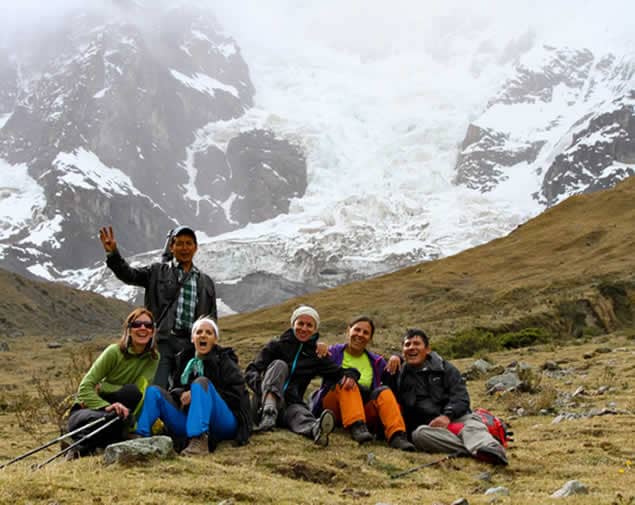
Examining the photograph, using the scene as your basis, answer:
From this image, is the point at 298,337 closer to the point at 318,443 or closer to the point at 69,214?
the point at 318,443

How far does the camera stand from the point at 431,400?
813cm

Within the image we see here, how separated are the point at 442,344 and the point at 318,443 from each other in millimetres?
16396

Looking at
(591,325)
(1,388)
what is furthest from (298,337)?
(591,325)

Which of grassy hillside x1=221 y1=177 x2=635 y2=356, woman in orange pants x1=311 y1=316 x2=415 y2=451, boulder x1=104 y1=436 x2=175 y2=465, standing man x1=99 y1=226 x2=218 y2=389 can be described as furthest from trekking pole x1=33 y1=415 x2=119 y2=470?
grassy hillside x1=221 y1=177 x2=635 y2=356

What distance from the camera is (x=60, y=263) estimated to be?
19300 cm

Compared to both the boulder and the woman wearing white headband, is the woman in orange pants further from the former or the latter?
the boulder

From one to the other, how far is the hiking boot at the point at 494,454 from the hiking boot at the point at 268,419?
227cm

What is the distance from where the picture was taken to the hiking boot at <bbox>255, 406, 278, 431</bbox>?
26.1 feet

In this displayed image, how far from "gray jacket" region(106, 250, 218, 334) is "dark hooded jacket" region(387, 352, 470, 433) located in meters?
2.34

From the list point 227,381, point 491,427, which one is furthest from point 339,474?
point 491,427

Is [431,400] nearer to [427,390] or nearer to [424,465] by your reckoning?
[427,390]

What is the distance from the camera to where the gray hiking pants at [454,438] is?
7277 millimetres

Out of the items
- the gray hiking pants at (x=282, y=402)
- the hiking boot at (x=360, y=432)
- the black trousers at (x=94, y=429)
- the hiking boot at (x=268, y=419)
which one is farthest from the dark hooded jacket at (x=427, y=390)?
the black trousers at (x=94, y=429)

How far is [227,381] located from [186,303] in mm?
1063
